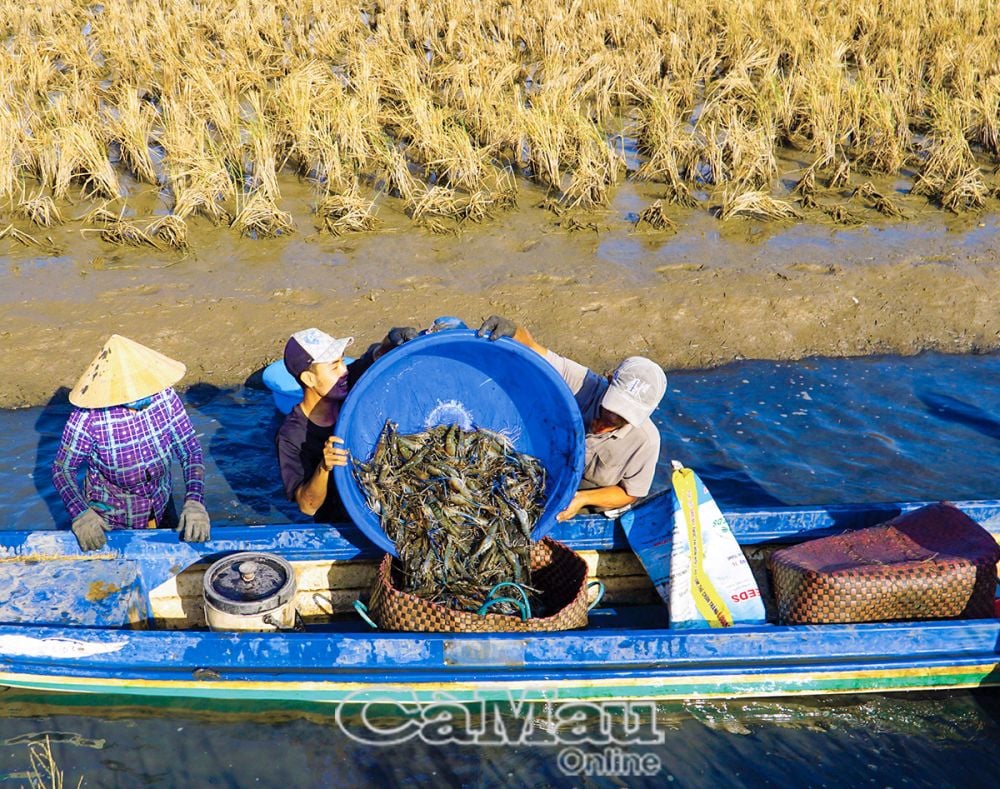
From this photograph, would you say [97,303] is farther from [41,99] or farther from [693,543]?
[693,543]

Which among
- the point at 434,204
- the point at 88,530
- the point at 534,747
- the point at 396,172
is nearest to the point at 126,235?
the point at 396,172

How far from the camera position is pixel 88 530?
190 inches

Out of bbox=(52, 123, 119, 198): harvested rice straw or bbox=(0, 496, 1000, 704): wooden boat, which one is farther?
bbox=(52, 123, 119, 198): harvested rice straw

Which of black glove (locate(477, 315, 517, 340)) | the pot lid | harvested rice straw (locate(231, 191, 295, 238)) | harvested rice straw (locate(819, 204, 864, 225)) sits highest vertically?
black glove (locate(477, 315, 517, 340))

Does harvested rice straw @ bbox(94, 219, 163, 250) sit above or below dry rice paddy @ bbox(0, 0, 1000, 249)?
below

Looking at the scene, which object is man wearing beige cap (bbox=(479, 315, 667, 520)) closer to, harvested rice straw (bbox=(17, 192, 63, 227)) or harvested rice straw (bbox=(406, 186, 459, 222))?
harvested rice straw (bbox=(406, 186, 459, 222))

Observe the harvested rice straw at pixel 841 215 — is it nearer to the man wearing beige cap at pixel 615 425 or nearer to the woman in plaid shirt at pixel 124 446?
the man wearing beige cap at pixel 615 425

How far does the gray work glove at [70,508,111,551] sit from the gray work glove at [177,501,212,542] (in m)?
0.40

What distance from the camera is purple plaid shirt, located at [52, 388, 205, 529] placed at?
4859 mm

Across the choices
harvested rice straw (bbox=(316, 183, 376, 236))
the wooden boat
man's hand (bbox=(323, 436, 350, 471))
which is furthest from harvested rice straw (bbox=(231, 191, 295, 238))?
man's hand (bbox=(323, 436, 350, 471))

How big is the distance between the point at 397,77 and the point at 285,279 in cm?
388

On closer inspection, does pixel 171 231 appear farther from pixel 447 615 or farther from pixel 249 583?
pixel 447 615

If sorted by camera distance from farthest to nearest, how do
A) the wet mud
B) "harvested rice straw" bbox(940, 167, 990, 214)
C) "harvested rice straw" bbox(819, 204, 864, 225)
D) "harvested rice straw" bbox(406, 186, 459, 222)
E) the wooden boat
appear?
"harvested rice straw" bbox(940, 167, 990, 214), "harvested rice straw" bbox(819, 204, 864, 225), "harvested rice straw" bbox(406, 186, 459, 222), the wet mud, the wooden boat

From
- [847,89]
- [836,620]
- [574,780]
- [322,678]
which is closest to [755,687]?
[836,620]
